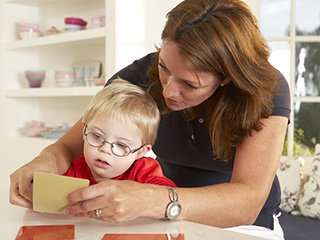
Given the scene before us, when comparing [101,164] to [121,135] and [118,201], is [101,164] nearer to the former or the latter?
[121,135]

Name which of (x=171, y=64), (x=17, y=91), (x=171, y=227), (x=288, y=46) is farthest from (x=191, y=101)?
(x=17, y=91)

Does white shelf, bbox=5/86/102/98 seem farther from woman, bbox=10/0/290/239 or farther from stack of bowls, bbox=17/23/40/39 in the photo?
woman, bbox=10/0/290/239

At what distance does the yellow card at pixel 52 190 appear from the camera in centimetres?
108

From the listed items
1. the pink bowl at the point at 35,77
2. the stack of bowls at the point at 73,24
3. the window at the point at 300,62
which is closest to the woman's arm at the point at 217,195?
the window at the point at 300,62

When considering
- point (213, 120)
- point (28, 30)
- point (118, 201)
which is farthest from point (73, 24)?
point (118, 201)

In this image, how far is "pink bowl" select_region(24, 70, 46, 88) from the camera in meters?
3.60

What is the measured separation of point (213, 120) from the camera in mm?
1424

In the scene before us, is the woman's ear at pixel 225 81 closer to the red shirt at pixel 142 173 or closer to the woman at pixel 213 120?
the woman at pixel 213 120

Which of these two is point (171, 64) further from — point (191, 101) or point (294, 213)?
point (294, 213)

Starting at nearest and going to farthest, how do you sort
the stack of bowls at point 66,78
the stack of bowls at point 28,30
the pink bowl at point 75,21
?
the pink bowl at point 75,21
the stack of bowls at point 66,78
the stack of bowls at point 28,30

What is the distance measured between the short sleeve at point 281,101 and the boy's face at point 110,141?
15.1 inches

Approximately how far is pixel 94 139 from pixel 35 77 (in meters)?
2.45

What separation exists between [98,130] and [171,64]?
24 centimetres

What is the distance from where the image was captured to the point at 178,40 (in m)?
1.27
